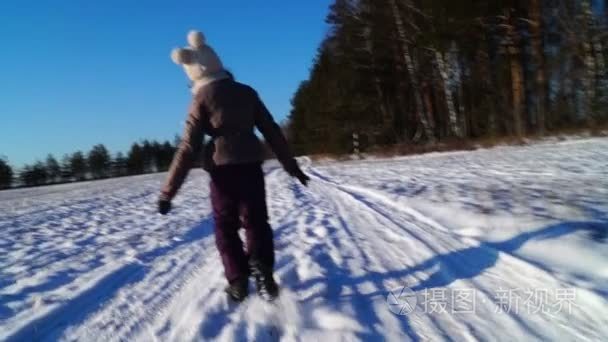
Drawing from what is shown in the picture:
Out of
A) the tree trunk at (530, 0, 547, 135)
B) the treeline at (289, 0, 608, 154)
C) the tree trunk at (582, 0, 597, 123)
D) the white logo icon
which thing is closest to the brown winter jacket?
the white logo icon

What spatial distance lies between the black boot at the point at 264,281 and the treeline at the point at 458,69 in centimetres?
1733

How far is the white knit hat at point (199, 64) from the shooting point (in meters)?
2.95

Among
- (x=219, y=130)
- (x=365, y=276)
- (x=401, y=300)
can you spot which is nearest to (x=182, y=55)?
(x=219, y=130)

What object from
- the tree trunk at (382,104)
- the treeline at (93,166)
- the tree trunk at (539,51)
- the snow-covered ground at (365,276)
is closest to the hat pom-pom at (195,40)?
the snow-covered ground at (365,276)

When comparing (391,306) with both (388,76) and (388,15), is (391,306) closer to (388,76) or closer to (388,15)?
(388,15)

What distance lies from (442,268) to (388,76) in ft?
79.3

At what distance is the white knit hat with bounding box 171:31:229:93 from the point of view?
2953 mm

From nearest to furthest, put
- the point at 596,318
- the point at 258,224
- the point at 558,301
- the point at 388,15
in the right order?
the point at 596,318 → the point at 558,301 → the point at 258,224 → the point at 388,15

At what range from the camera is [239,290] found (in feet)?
9.59

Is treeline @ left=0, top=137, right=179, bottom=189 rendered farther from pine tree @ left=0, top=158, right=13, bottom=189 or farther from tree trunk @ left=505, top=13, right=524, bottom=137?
tree trunk @ left=505, top=13, right=524, bottom=137

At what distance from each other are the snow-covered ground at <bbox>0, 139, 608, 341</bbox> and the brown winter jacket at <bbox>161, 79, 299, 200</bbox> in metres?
0.96

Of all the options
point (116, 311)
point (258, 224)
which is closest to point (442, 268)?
point (258, 224)

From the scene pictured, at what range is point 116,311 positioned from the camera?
3.06m

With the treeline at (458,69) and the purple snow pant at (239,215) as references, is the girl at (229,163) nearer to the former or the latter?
the purple snow pant at (239,215)
